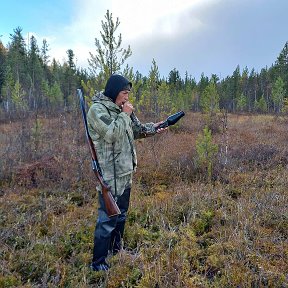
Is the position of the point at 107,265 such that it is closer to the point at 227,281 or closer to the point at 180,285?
the point at 180,285

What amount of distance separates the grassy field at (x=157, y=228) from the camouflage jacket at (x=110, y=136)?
1.03 meters

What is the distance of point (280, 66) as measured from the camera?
43.4m

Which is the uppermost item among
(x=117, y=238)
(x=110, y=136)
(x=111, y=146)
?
(x=110, y=136)

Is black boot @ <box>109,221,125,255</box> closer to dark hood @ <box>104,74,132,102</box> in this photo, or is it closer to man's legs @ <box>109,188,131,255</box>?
man's legs @ <box>109,188,131,255</box>

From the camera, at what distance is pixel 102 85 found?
7578 mm

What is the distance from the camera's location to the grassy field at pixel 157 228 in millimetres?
2756

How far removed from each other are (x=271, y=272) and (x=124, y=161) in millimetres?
1775

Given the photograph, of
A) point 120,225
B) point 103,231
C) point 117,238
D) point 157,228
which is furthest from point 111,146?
point 157,228

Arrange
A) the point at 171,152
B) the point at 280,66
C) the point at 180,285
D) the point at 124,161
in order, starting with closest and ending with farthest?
the point at 180,285
the point at 124,161
the point at 171,152
the point at 280,66

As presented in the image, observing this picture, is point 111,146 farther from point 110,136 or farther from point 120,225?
point 120,225

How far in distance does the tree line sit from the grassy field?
3.19 m

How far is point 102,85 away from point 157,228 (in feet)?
15.9

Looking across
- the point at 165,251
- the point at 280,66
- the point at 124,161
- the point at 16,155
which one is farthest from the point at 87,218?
the point at 280,66

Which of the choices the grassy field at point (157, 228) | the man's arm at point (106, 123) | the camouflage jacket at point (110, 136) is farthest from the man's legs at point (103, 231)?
the man's arm at point (106, 123)
